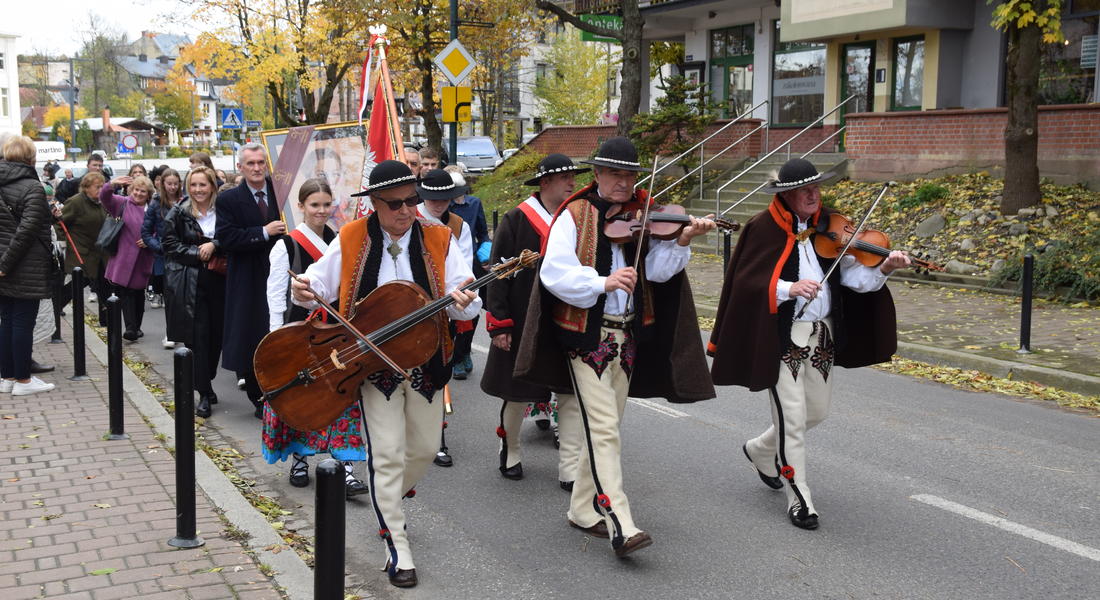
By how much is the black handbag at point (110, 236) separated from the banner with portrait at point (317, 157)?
12.0 ft

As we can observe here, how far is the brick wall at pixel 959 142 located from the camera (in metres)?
16.2

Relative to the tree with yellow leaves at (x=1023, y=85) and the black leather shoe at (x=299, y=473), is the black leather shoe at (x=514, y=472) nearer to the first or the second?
the black leather shoe at (x=299, y=473)

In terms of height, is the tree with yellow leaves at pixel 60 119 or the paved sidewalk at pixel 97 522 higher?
the tree with yellow leaves at pixel 60 119

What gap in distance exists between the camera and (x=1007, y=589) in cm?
473

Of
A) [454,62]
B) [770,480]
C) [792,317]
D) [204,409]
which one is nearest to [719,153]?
[454,62]

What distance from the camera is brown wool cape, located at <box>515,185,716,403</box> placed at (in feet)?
16.9

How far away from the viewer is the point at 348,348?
471 centimetres

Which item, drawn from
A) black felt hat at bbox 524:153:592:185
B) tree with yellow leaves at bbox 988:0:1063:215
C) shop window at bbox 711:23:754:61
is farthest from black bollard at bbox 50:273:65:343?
shop window at bbox 711:23:754:61

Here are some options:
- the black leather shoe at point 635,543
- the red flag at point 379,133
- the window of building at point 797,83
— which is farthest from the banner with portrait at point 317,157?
the window of building at point 797,83

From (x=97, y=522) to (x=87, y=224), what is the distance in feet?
24.2

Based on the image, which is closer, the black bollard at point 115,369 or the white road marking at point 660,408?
the black bollard at point 115,369

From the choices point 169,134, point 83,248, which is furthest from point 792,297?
point 169,134

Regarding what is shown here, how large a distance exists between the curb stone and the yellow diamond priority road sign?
10.6 m

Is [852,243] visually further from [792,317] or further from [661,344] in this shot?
[661,344]
